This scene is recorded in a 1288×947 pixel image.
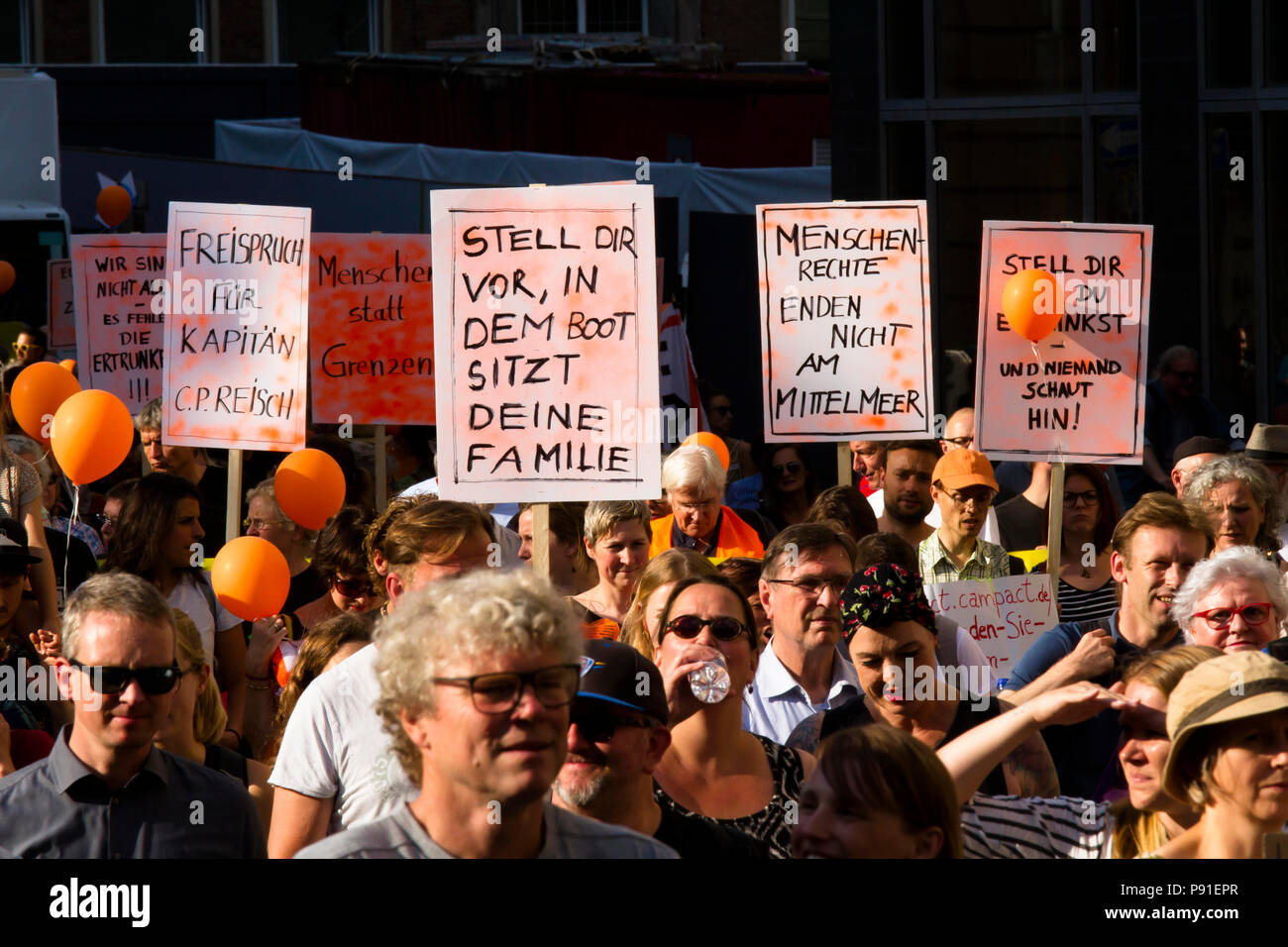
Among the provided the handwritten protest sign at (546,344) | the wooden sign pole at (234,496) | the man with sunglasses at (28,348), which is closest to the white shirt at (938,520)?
the handwritten protest sign at (546,344)

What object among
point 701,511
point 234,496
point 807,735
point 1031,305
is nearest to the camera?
point 807,735

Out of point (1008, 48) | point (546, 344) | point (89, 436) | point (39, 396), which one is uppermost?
point (1008, 48)

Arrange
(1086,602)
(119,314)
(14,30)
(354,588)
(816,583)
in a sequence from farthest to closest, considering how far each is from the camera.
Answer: (14,30) < (119,314) < (1086,602) < (354,588) < (816,583)

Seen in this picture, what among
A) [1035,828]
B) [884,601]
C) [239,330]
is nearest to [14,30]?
[239,330]

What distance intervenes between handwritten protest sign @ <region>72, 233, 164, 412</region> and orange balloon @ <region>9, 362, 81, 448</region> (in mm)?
1009

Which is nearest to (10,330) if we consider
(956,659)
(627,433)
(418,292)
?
(418,292)

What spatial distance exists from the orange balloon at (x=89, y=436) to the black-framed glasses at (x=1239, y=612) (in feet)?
14.2

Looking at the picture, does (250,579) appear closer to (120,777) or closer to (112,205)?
(120,777)

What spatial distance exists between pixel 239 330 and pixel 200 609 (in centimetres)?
185

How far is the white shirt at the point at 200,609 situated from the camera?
608 cm

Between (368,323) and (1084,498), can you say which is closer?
(1084,498)

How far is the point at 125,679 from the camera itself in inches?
150

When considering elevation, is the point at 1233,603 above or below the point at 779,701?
above

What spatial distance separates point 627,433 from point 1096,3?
8838 millimetres
